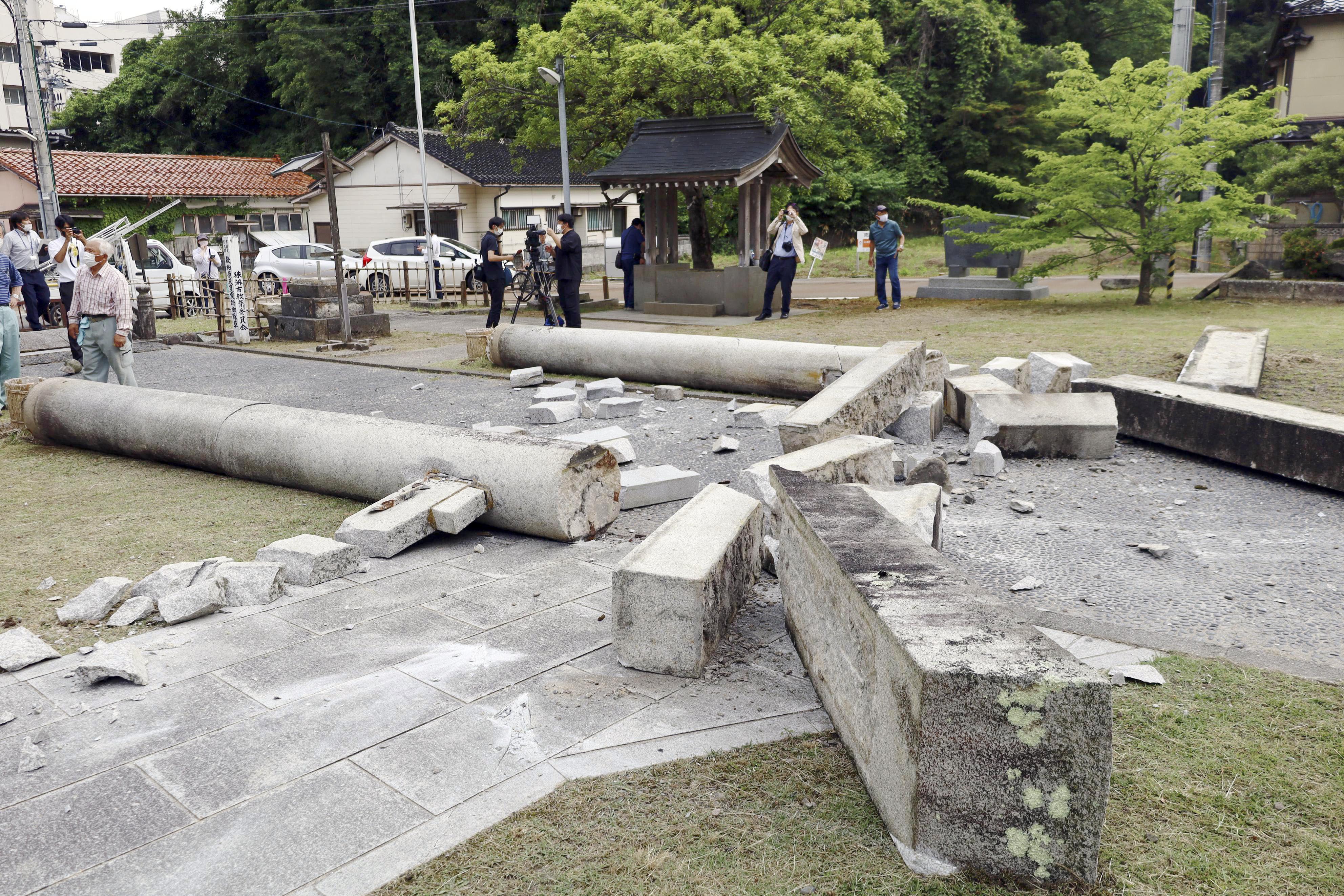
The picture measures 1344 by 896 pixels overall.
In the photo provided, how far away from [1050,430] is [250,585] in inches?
204

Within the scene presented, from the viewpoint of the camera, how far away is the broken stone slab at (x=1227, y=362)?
25.2ft

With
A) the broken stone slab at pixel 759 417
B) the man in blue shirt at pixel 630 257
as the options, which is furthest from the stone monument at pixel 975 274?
the broken stone slab at pixel 759 417

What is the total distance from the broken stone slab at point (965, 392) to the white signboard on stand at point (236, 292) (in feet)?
37.1

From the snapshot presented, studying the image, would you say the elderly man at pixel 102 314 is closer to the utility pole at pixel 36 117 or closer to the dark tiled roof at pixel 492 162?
the utility pole at pixel 36 117

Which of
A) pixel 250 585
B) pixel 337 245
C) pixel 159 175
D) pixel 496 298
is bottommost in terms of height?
pixel 250 585

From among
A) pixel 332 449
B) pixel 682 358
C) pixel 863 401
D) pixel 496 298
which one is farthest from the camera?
pixel 496 298

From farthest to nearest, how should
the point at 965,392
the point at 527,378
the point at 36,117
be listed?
the point at 36,117, the point at 527,378, the point at 965,392

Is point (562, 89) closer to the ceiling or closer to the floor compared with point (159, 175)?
closer to the ceiling

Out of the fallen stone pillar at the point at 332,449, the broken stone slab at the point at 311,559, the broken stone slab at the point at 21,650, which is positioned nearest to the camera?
the broken stone slab at the point at 21,650

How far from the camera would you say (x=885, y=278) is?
17.4m

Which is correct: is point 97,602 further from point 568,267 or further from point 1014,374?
point 568,267

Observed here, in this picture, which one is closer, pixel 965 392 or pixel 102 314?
pixel 965 392

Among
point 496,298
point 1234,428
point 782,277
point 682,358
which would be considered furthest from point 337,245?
point 1234,428

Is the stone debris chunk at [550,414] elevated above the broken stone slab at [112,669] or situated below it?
above
